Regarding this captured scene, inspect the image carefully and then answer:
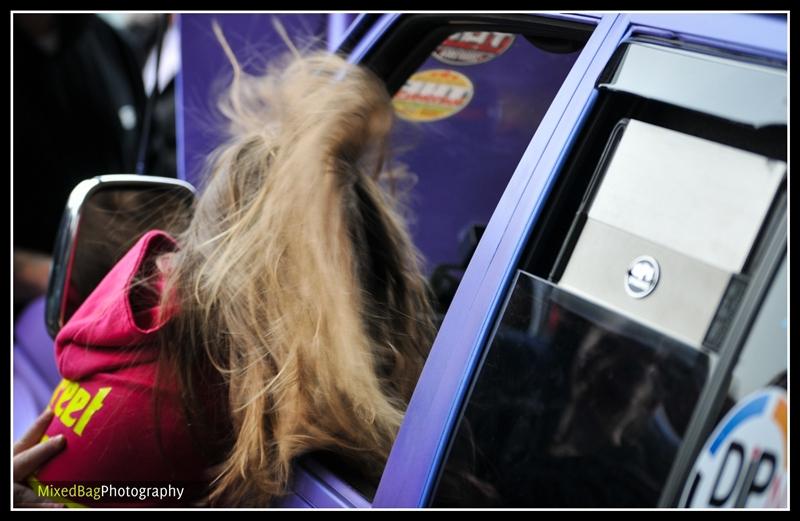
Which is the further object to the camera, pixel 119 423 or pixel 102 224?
pixel 102 224

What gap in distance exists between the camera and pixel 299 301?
4.58 feet

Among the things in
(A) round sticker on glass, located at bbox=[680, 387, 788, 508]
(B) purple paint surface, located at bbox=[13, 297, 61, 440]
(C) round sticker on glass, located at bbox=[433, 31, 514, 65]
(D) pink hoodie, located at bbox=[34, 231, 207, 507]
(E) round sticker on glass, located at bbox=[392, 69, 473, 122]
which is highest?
(C) round sticker on glass, located at bbox=[433, 31, 514, 65]

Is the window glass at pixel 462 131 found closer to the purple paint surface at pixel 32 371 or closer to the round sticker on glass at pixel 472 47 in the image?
the round sticker on glass at pixel 472 47

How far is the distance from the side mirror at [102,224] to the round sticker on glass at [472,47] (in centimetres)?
66

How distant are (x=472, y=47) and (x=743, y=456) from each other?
3.90 feet

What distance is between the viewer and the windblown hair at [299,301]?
1.38 meters

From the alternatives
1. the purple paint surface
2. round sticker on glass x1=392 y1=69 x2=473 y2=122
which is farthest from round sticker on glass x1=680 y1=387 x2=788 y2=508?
the purple paint surface

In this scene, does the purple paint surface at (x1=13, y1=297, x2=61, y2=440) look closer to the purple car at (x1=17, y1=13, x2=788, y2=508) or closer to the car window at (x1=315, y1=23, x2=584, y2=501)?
the car window at (x1=315, y1=23, x2=584, y2=501)

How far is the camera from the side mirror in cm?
181

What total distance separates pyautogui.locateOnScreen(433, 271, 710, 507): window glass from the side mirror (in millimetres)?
926

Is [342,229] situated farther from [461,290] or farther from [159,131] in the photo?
[159,131]

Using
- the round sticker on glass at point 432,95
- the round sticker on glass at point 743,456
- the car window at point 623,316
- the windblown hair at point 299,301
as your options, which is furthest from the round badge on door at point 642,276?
the round sticker on glass at point 432,95

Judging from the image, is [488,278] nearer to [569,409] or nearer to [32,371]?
[569,409]

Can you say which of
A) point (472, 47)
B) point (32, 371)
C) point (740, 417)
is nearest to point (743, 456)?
point (740, 417)
